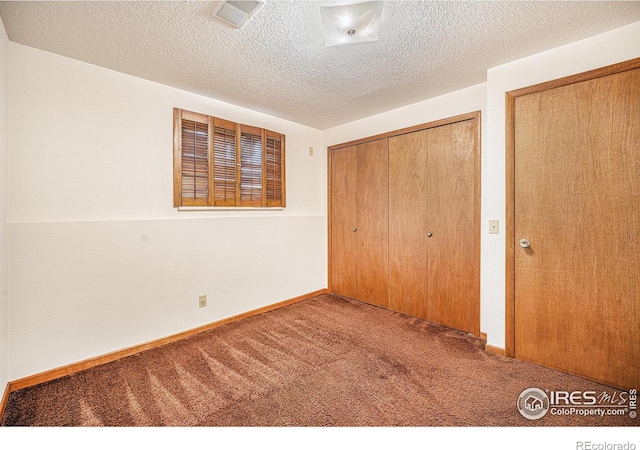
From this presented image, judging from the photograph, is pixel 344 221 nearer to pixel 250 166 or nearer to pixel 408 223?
pixel 408 223

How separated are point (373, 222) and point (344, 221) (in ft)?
1.60

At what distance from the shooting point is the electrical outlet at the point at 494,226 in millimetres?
2340

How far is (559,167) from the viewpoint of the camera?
2020 millimetres

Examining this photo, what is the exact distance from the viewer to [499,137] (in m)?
2.30

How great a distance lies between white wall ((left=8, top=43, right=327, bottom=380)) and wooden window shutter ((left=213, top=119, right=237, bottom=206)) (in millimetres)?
140

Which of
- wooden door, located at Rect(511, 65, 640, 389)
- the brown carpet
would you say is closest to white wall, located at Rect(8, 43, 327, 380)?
the brown carpet

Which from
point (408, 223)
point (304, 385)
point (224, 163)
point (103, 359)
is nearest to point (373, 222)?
point (408, 223)

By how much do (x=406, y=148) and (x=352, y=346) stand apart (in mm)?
2112

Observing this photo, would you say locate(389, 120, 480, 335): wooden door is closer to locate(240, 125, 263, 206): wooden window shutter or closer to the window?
the window

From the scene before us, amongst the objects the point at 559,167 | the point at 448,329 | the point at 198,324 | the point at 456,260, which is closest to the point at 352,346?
the point at 448,329

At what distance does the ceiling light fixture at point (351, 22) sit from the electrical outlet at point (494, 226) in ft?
5.47

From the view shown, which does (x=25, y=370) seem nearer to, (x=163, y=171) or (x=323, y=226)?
(x=163, y=171)

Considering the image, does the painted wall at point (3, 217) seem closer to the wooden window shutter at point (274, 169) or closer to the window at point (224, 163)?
the window at point (224, 163)

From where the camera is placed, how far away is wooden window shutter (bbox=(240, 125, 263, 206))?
3135mm
